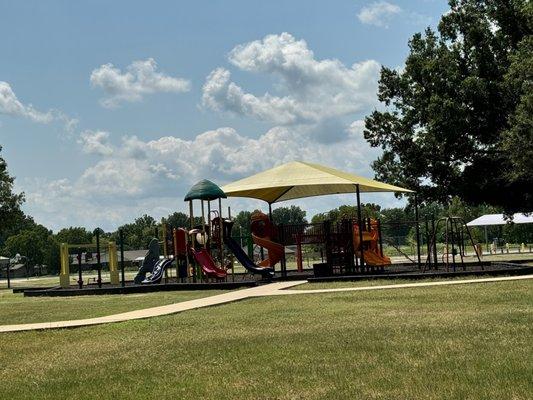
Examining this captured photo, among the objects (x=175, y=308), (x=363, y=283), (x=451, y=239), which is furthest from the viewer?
(x=451, y=239)

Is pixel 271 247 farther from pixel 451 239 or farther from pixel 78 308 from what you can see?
pixel 78 308

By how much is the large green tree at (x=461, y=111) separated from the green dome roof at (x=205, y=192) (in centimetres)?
1175

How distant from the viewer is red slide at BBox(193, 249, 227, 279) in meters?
24.5

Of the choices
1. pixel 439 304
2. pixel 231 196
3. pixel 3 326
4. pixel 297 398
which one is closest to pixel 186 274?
pixel 231 196

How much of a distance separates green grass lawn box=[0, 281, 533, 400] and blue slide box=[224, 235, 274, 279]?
11.5m

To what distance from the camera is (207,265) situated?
2475 cm

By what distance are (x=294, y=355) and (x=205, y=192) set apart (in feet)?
55.6

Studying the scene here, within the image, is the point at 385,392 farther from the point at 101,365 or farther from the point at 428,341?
the point at 101,365

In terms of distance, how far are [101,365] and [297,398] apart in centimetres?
321

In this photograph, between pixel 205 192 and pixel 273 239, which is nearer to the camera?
pixel 205 192

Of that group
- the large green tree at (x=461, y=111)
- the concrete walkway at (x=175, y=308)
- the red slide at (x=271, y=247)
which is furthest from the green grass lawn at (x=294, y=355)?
the large green tree at (x=461, y=111)

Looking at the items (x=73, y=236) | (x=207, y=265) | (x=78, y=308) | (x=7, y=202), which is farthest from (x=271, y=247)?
(x=73, y=236)

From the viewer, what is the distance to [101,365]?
826 centimetres

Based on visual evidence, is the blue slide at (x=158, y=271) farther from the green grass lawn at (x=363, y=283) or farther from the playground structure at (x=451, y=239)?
the playground structure at (x=451, y=239)
